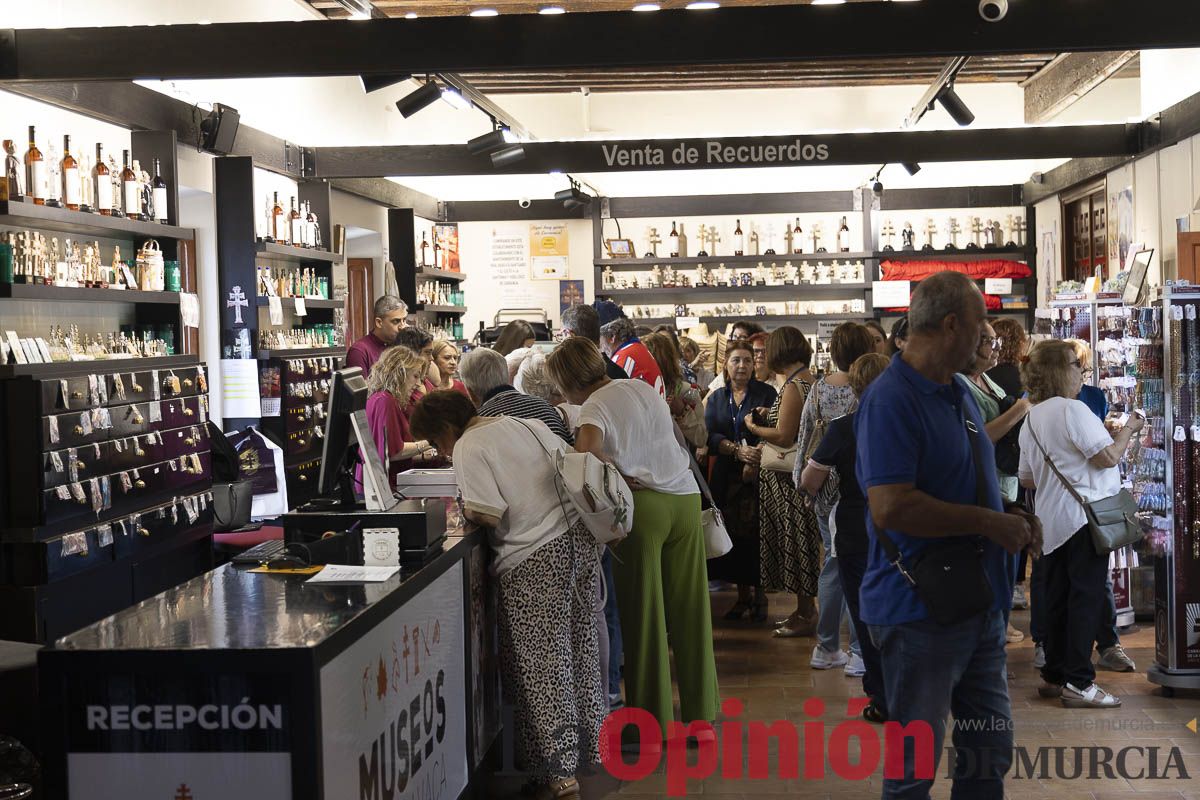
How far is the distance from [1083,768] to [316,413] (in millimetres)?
5698

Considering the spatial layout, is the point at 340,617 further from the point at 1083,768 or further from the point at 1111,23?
the point at 1111,23

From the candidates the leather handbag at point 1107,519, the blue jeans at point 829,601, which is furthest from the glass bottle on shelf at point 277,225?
the leather handbag at point 1107,519

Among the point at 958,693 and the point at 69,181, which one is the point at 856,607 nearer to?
the point at 958,693

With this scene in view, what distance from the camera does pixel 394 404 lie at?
226 inches

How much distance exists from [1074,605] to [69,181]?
15.6 feet

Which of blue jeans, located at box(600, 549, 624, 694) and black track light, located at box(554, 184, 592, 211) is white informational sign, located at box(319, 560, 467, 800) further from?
black track light, located at box(554, 184, 592, 211)

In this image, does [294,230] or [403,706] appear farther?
[294,230]

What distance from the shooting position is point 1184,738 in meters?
4.58

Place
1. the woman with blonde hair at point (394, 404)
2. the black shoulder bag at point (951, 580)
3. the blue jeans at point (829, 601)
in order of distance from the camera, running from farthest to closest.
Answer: the woman with blonde hair at point (394, 404) < the blue jeans at point (829, 601) < the black shoulder bag at point (951, 580)

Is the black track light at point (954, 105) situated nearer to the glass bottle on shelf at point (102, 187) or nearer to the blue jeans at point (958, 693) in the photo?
the glass bottle on shelf at point (102, 187)

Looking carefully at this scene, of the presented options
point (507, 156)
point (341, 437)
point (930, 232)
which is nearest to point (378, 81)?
point (507, 156)

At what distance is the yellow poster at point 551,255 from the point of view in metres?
14.2

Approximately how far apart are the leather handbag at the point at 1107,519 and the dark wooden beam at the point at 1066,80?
217 inches

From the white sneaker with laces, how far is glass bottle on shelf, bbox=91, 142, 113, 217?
4884 millimetres
